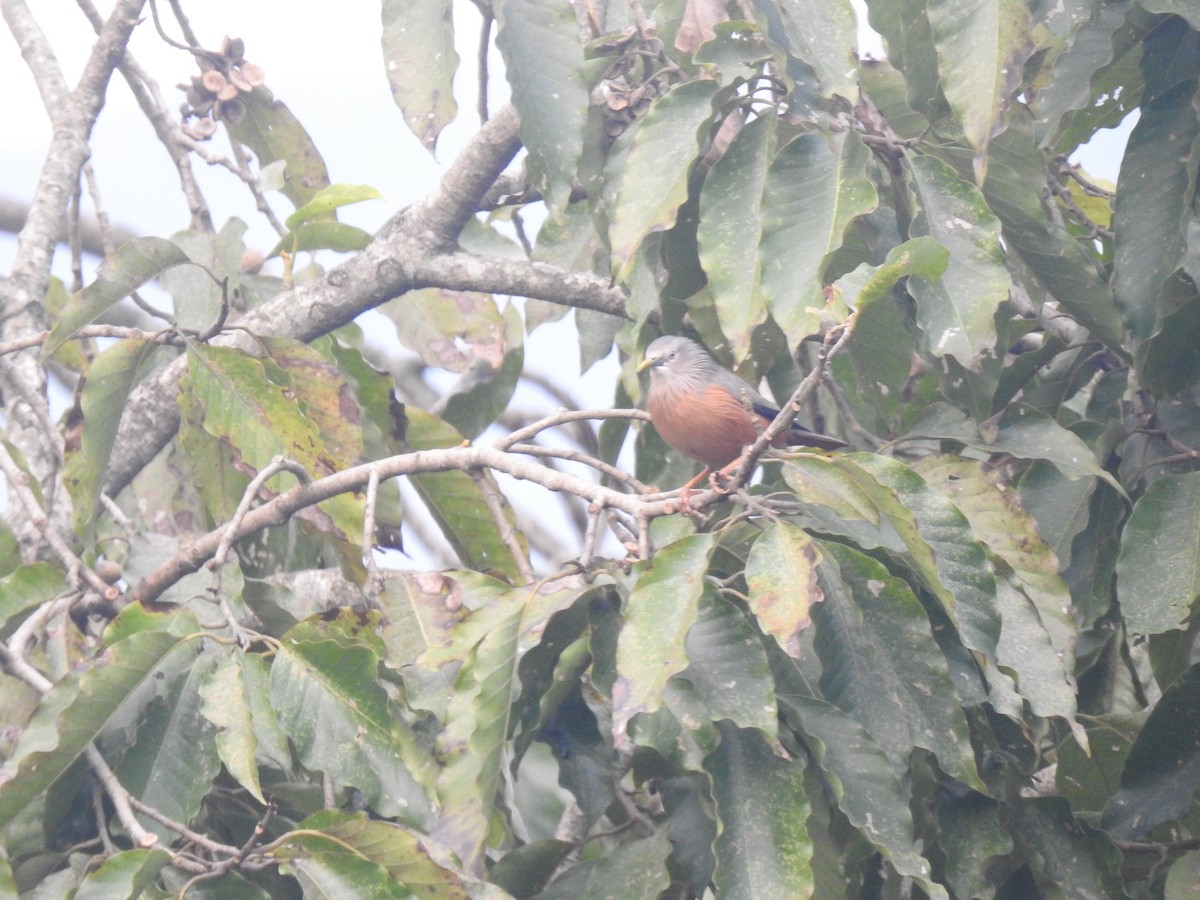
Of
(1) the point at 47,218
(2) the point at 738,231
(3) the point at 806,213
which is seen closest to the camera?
(3) the point at 806,213

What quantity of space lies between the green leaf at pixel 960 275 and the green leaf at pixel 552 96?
0.83m

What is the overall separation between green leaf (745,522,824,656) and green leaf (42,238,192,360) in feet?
5.42

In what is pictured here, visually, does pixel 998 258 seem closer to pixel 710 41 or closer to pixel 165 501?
pixel 710 41

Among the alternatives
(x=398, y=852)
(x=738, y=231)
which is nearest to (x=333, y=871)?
(x=398, y=852)

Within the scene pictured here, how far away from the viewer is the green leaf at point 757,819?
187 centimetres

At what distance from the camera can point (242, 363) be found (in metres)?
2.75

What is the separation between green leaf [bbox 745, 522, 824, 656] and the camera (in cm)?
172

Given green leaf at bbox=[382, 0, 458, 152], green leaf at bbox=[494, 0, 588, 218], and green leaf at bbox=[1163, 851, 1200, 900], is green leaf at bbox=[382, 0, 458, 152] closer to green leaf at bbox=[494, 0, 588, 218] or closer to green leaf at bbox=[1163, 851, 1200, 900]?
green leaf at bbox=[494, 0, 588, 218]

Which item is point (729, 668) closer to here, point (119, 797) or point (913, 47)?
point (119, 797)

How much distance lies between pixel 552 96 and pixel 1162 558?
5.57 feet

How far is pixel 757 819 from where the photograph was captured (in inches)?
76.0

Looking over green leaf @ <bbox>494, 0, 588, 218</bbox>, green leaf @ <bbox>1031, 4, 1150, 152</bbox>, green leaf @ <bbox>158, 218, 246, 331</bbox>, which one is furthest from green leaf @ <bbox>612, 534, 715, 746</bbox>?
green leaf @ <bbox>158, 218, 246, 331</bbox>

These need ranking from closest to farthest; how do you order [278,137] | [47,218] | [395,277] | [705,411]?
1. [395,277]
2. [705,411]
3. [47,218]
4. [278,137]

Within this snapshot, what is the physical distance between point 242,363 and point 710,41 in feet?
4.13
